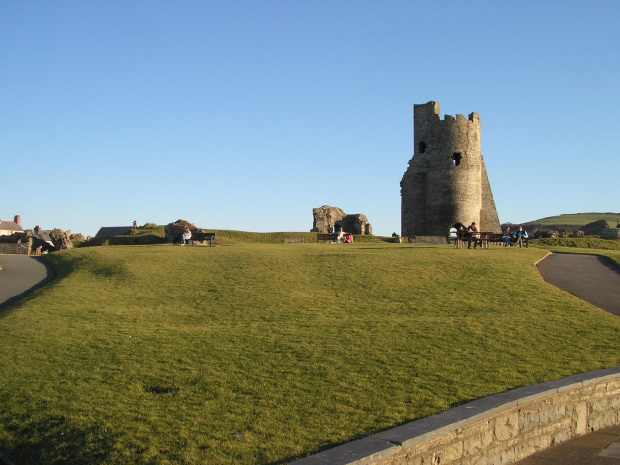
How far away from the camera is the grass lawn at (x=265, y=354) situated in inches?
314

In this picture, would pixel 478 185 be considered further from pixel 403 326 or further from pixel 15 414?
pixel 15 414

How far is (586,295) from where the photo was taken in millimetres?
18047

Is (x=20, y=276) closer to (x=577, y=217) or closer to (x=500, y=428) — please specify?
(x=500, y=428)

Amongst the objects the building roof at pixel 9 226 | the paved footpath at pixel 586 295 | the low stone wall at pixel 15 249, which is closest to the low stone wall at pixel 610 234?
the paved footpath at pixel 586 295

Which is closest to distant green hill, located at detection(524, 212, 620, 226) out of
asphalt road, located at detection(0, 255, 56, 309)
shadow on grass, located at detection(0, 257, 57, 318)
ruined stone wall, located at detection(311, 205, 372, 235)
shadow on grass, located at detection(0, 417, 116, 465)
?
ruined stone wall, located at detection(311, 205, 372, 235)

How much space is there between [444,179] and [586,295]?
30.5 m

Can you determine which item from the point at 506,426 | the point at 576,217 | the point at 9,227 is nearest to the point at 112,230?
the point at 9,227

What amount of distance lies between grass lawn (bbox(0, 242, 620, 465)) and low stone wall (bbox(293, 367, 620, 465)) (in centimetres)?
92

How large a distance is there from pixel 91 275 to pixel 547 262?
17.1 metres

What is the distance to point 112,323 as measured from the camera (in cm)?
1490

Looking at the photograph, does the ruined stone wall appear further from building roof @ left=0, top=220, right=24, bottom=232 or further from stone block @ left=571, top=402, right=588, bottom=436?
building roof @ left=0, top=220, right=24, bottom=232

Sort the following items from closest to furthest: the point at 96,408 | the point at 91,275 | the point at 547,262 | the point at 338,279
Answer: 1. the point at 96,408
2. the point at 338,279
3. the point at 91,275
4. the point at 547,262

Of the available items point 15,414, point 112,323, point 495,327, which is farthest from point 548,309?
point 15,414

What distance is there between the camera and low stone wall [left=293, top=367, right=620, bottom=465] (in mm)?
6285
